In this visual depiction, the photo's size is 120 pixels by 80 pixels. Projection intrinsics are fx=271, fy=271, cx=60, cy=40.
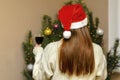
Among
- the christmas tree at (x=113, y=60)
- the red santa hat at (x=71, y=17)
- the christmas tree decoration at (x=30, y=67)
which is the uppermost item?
the red santa hat at (x=71, y=17)

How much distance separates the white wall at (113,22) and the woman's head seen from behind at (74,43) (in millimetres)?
979

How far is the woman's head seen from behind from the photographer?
1.74 meters

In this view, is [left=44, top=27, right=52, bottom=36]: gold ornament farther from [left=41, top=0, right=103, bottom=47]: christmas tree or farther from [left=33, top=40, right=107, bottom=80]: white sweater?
[left=33, top=40, right=107, bottom=80]: white sweater

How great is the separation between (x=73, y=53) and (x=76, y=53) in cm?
2

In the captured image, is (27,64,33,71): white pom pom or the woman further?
(27,64,33,71): white pom pom

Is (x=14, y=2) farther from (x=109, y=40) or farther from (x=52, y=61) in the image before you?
(x=109, y=40)

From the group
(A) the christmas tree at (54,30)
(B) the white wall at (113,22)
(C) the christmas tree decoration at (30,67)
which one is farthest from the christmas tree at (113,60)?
(C) the christmas tree decoration at (30,67)

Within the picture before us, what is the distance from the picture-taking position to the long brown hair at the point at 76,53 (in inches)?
68.6

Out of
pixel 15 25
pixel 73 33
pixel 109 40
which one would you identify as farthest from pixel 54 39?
pixel 109 40

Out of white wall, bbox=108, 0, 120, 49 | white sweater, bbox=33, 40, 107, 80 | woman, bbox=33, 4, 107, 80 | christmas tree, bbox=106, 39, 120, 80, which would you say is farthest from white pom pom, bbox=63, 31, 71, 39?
white wall, bbox=108, 0, 120, 49

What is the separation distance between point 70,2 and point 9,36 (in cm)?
63

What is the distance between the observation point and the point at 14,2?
2123 mm

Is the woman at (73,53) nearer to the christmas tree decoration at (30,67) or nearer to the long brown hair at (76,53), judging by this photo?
the long brown hair at (76,53)

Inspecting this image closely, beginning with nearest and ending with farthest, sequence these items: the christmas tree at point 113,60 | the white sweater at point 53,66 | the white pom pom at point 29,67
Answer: the white sweater at point 53,66 → the white pom pom at point 29,67 → the christmas tree at point 113,60
